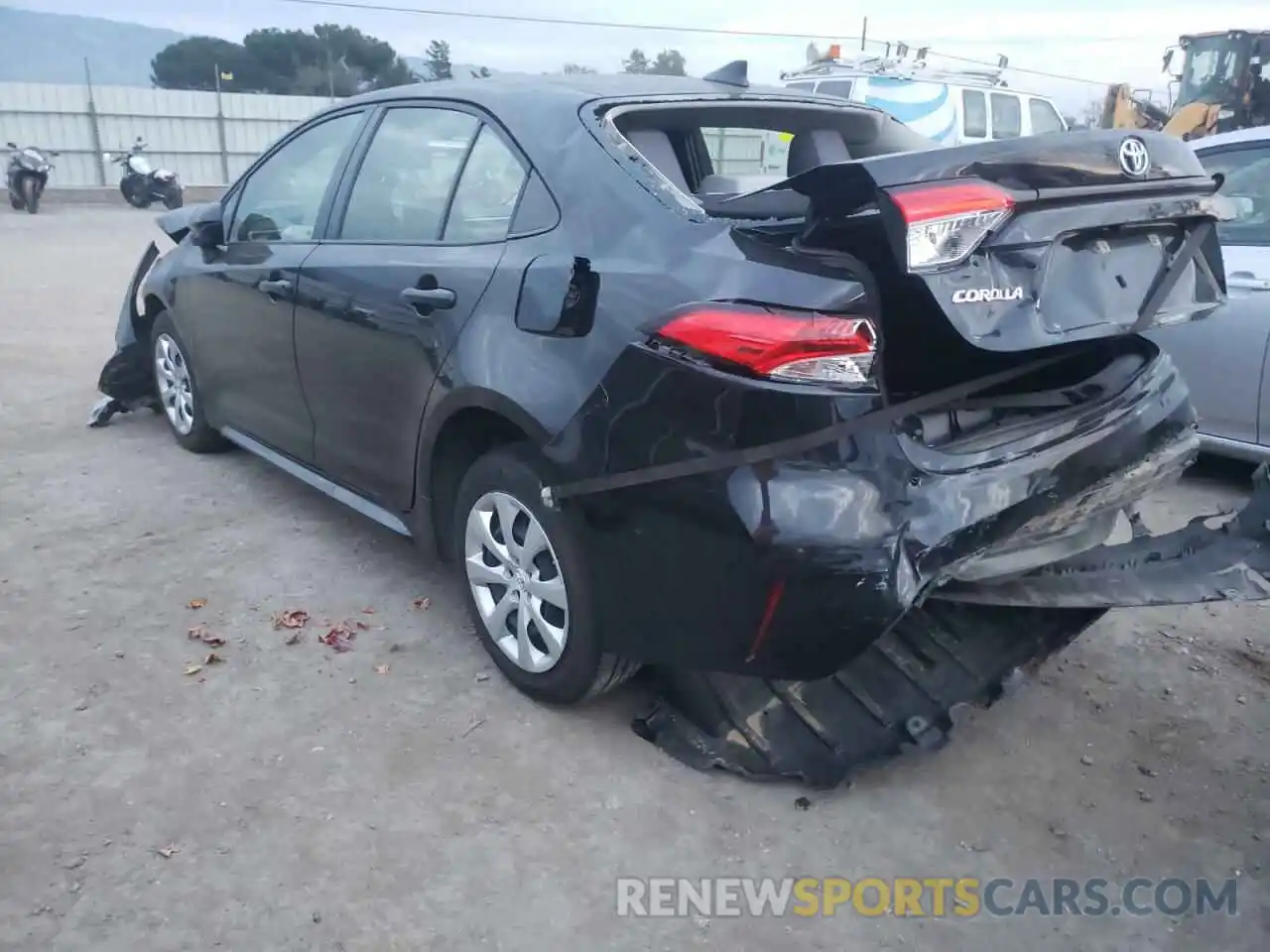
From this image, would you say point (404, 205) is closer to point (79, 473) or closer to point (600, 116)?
point (600, 116)

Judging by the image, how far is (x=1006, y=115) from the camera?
15.5m

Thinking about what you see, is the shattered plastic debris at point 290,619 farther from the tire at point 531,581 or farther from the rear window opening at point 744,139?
the rear window opening at point 744,139

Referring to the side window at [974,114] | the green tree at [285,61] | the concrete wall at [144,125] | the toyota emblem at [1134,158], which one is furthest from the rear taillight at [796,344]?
the green tree at [285,61]

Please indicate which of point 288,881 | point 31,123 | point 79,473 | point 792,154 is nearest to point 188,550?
point 79,473

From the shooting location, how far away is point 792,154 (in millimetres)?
3568

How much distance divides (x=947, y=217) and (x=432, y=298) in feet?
5.20

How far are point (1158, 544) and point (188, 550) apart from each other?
3.52m

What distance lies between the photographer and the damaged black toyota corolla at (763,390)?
2.37 meters

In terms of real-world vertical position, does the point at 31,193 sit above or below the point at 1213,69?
below

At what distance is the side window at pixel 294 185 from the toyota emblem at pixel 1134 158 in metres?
2.64

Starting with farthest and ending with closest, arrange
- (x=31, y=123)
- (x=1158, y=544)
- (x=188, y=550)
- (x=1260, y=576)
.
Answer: (x=31, y=123) < (x=188, y=550) < (x=1158, y=544) < (x=1260, y=576)

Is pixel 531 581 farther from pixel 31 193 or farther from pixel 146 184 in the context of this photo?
pixel 146 184

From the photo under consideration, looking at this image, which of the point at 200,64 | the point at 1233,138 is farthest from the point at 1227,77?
the point at 200,64

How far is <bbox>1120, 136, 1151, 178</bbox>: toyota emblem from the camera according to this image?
256 centimetres
